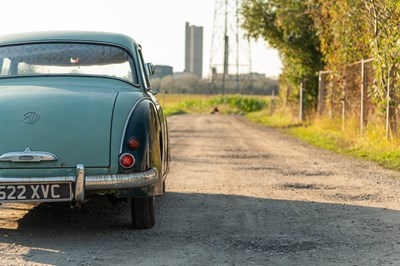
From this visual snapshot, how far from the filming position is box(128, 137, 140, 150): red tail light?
5.94 meters

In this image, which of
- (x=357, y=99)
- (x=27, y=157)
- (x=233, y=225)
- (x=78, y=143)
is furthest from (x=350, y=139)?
(x=27, y=157)

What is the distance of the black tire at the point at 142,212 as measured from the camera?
6305 millimetres

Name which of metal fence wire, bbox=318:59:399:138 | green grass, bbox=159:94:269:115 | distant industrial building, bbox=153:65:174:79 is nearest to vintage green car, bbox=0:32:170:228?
distant industrial building, bbox=153:65:174:79

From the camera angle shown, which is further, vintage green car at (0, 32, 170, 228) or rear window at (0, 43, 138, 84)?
rear window at (0, 43, 138, 84)

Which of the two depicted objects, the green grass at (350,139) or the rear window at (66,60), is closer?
the rear window at (66,60)

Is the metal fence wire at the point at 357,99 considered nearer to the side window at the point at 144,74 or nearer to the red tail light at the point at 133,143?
the side window at the point at 144,74

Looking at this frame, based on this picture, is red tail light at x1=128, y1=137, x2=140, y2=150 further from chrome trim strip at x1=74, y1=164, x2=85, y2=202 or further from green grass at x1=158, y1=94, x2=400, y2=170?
green grass at x1=158, y1=94, x2=400, y2=170

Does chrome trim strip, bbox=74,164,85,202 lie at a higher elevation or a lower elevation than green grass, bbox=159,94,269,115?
higher

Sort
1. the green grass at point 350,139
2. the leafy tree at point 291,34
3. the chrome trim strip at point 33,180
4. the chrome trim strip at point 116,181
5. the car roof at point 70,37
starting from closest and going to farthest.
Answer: the chrome trim strip at point 33,180 < the chrome trim strip at point 116,181 < the car roof at point 70,37 < the green grass at point 350,139 < the leafy tree at point 291,34

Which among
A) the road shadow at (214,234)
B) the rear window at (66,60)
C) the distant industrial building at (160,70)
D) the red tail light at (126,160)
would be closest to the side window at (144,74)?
the rear window at (66,60)

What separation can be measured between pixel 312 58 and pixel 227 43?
3907 cm

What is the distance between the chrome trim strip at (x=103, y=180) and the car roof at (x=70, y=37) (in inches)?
72.3

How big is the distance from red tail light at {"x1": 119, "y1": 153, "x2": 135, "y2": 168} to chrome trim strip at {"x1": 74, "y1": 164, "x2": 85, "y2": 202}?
311 millimetres

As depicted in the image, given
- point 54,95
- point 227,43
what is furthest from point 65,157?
point 227,43
